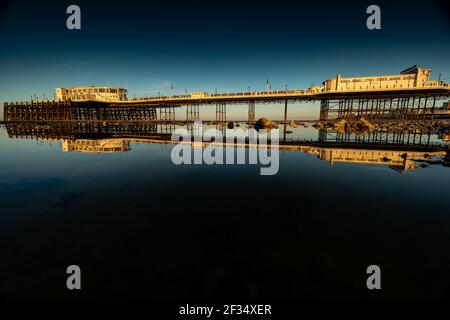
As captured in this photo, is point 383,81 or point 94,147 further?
point 383,81

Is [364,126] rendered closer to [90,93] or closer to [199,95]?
[199,95]

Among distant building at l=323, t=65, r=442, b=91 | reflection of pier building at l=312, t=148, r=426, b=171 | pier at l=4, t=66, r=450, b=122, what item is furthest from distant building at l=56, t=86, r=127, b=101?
reflection of pier building at l=312, t=148, r=426, b=171

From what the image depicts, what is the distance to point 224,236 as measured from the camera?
21.5 ft

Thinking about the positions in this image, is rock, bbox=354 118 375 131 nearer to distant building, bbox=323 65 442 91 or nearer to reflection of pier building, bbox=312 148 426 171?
distant building, bbox=323 65 442 91

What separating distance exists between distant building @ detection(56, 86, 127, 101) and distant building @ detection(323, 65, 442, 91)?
88.6 m

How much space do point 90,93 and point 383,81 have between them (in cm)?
11348

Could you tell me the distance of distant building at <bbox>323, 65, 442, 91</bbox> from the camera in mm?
62656

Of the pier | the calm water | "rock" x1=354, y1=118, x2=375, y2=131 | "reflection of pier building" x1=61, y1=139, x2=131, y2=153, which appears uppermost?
the pier

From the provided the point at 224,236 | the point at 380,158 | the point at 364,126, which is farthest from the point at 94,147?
the point at 364,126

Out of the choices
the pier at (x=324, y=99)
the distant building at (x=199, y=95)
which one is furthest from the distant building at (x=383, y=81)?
the distant building at (x=199, y=95)

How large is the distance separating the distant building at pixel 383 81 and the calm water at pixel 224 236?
65.4 m
